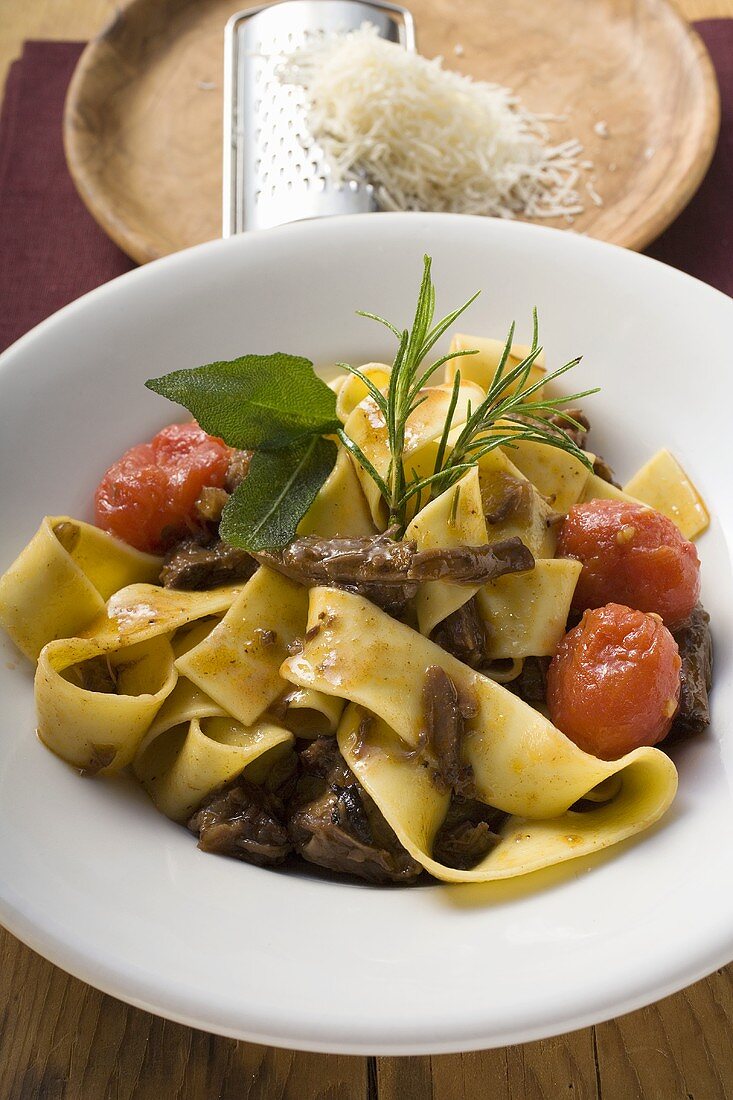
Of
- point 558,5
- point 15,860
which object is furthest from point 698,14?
point 15,860

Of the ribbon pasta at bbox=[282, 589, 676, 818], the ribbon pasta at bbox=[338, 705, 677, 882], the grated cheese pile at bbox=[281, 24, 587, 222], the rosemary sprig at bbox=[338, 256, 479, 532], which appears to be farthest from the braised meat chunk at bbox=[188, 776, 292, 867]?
the grated cheese pile at bbox=[281, 24, 587, 222]

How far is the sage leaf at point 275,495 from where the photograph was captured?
318 centimetres

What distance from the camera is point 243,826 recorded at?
9.72ft

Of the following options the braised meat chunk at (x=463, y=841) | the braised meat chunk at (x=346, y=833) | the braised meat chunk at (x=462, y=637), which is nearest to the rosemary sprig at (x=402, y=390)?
the braised meat chunk at (x=462, y=637)

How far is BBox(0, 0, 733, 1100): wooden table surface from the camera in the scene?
265 centimetres

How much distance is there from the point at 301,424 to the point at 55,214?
10.4ft

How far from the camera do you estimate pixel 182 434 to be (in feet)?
12.3

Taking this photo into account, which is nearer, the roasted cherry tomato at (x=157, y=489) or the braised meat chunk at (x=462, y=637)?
the braised meat chunk at (x=462, y=637)

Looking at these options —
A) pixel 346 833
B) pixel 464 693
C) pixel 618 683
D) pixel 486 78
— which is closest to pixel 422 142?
pixel 486 78

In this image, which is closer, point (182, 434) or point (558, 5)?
point (182, 434)

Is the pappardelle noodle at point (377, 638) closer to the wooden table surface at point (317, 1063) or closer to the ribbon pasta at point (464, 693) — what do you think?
the ribbon pasta at point (464, 693)

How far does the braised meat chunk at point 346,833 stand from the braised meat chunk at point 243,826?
6 cm

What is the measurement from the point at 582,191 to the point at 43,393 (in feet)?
10.5

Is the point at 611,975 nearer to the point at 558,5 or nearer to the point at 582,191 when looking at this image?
the point at 582,191
